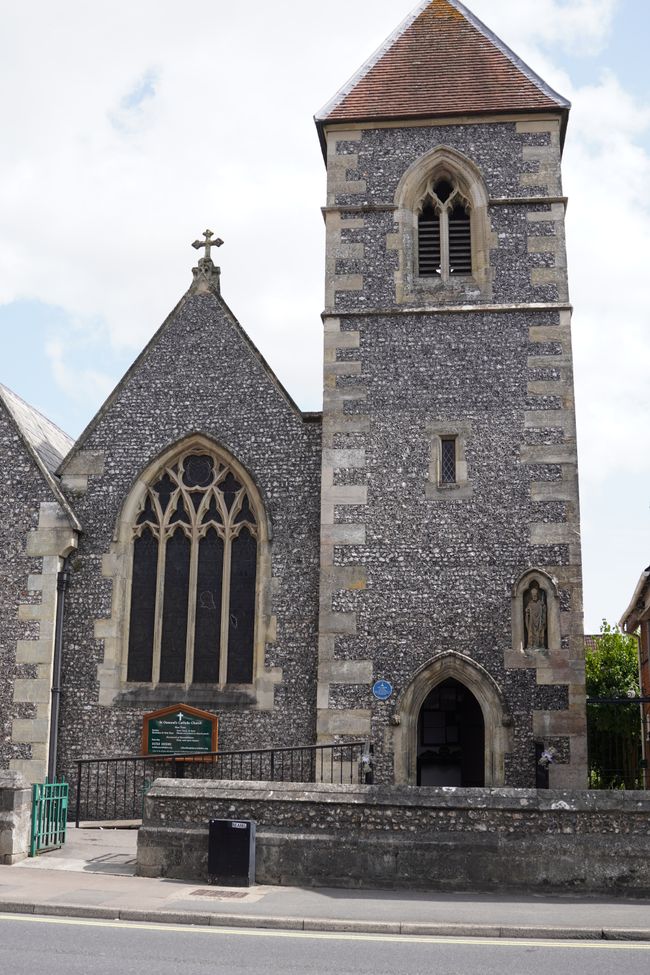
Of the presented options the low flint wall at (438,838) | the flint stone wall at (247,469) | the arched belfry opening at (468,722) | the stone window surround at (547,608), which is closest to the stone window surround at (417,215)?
the flint stone wall at (247,469)

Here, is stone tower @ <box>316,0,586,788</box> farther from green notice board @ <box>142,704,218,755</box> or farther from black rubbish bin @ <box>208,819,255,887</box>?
black rubbish bin @ <box>208,819,255,887</box>

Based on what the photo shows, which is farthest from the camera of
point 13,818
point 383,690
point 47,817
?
point 383,690

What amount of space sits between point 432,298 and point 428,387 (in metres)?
1.60

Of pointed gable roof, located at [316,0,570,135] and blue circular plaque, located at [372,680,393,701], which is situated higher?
pointed gable roof, located at [316,0,570,135]

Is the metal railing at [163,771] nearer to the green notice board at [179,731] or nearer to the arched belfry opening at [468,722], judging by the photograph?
the green notice board at [179,731]

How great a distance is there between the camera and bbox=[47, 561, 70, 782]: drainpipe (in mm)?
15781

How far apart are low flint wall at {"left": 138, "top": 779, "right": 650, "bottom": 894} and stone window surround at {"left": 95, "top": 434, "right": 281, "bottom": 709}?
5.28 m

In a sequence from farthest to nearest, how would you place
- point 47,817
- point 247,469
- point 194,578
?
point 247,469 < point 194,578 < point 47,817

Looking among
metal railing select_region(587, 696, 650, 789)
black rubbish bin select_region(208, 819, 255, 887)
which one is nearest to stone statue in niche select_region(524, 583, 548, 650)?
black rubbish bin select_region(208, 819, 255, 887)

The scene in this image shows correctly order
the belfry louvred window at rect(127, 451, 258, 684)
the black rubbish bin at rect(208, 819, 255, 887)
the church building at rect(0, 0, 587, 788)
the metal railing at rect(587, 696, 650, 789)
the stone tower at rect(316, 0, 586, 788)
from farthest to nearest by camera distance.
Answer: the metal railing at rect(587, 696, 650, 789) → the belfry louvred window at rect(127, 451, 258, 684) → the church building at rect(0, 0, 587, 788) → the stone tower at rect(316, 0, 586, 788) → the black rubbish bin at rect(208, 819, 255, 887)

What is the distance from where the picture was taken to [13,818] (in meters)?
11.4

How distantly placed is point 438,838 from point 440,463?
23.7ft

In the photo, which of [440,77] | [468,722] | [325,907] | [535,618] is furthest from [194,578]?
[440,77]

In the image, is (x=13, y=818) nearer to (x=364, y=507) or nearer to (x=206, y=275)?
(x=364, y=507)
